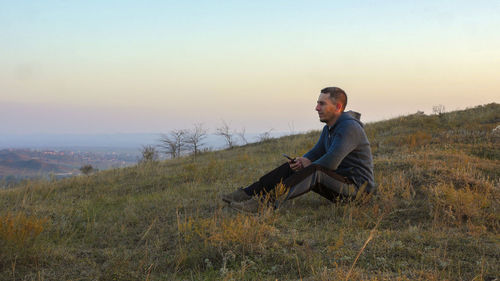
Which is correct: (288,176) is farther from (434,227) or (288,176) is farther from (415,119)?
(415,119)

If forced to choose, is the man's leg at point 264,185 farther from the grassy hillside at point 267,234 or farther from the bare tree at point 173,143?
the bare tree at point 173,143

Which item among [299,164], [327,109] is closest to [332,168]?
[299,164]

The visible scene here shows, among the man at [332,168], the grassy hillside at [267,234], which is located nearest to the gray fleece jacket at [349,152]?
the man at [332,168]

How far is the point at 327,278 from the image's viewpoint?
277 centimetres

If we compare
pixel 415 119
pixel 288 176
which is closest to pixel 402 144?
pixel 415 119

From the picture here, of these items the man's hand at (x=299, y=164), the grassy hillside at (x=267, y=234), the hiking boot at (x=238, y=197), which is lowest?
the grassy hillside at (x=267, y=234)

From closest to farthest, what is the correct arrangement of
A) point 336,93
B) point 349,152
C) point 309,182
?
point 309,182 < point 349,152 < point 336,93

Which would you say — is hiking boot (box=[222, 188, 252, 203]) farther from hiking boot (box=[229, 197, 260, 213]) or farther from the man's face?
the man's face

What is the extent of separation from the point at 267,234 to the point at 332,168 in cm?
144

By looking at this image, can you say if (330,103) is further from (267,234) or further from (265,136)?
(265,136)

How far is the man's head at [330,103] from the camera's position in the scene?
5117 millimetres

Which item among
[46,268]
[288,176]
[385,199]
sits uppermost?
[288,176]

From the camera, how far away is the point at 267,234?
12.8 ft

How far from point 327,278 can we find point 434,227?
2.11m
